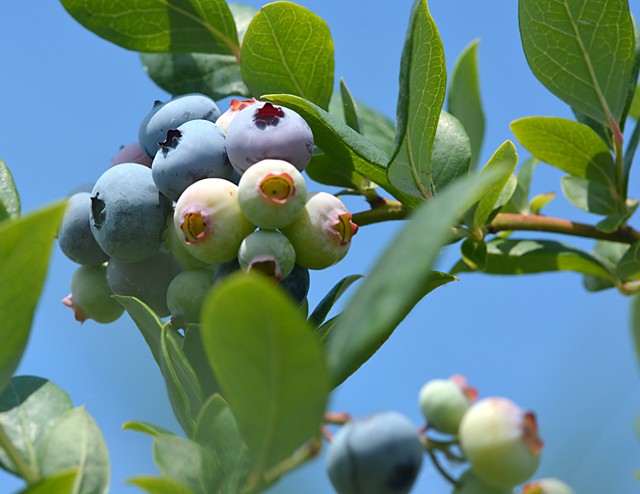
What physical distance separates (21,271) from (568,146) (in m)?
0.98

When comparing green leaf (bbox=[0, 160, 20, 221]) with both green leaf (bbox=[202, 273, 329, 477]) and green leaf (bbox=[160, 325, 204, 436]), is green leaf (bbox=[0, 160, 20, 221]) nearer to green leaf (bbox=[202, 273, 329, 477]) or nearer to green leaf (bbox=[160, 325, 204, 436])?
green leaf (bbox=[160, 325, 204, 436])

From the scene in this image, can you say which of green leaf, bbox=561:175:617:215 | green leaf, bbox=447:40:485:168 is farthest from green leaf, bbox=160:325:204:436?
green leaf, bbox=447:40:485:168

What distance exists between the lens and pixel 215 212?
0.96 m

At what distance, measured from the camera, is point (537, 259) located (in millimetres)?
1502

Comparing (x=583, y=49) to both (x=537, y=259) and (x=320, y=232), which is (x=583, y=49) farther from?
(x=320, y=232)

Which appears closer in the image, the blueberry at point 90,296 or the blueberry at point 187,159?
the blueberry at point 187,159

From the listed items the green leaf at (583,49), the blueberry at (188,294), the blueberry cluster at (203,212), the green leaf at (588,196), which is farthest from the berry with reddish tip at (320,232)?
the green leaf at (588,196)

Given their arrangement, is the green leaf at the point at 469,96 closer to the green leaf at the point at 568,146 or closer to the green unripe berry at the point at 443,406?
the green leaf at the point at 568,146

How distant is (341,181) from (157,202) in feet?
1.06

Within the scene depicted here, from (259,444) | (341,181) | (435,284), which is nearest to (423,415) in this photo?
(259,444)

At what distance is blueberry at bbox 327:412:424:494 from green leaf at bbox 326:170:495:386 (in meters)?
0.09

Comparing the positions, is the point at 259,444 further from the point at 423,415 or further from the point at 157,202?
the point at 157,202

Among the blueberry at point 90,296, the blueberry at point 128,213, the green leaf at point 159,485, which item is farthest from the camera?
the blueberry at point 90,296

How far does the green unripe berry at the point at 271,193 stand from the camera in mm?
931
